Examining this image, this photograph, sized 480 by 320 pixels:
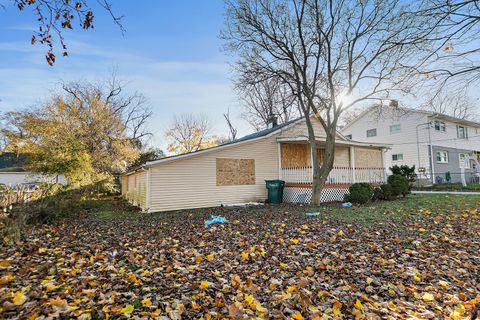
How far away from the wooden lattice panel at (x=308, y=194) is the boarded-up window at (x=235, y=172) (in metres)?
2.04

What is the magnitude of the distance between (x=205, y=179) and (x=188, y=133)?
23.9m

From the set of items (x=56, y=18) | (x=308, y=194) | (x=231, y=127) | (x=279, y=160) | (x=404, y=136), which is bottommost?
(x=308, y=194)

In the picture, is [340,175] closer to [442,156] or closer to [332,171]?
[332,171]

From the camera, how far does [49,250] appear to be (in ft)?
15.1

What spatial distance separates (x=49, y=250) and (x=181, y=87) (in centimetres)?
1195

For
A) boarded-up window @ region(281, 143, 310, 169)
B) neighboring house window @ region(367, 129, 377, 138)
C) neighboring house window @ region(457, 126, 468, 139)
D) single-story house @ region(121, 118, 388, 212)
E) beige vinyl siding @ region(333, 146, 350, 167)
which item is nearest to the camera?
single-story house @ region(121, 118, 388, 212)

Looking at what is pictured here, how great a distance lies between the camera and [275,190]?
1236 centimetres

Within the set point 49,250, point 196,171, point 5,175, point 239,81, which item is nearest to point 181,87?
point 239,81

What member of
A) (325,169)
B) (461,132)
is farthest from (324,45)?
(461,132)

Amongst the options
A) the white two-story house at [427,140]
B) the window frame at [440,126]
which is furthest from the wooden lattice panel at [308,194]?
the window frame at [440,126]

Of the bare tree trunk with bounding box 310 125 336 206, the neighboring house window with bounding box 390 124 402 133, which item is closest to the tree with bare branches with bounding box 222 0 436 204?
the bare tree trunk with bounding box 310 125 336 206

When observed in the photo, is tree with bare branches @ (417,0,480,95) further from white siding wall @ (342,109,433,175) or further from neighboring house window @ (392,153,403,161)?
neighboring house window @ (392,153,403,161)

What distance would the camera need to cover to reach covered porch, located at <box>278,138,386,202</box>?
12312mm

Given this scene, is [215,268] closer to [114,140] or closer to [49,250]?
[49,250]
